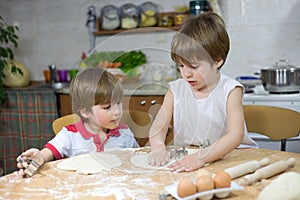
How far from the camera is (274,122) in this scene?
5.96 feet

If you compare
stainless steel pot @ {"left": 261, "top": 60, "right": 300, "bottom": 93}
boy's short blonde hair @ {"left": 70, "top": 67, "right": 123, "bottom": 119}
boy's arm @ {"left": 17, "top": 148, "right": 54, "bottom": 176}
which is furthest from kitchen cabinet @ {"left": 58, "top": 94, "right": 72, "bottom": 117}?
boy's short blonde hair @ {"left": 70, "top": 67, "right": 123, "bottom": 119}

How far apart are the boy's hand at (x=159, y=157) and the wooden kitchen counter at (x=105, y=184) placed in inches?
2.2

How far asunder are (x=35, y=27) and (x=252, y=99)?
1885 millimetres

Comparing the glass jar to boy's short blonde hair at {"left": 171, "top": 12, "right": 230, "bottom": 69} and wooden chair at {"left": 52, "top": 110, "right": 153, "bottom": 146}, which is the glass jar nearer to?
boy's short blonde hair at {"left": 171, "top": 12, "right": 230, "bottom": 69}

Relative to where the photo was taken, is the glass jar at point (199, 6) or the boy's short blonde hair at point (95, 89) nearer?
the boy's short blonde hair at point (95, 89)

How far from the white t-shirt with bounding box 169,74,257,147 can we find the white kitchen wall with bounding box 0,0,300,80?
112 centimetres

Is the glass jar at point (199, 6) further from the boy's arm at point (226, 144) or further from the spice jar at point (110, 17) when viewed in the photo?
the boy's arm at point (226, 144)

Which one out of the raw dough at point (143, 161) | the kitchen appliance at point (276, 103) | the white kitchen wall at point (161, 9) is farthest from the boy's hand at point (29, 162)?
the kitchen appliance at point (276, 103)

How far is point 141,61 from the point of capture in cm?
146

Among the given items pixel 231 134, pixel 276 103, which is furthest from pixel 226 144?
pixel 276 103

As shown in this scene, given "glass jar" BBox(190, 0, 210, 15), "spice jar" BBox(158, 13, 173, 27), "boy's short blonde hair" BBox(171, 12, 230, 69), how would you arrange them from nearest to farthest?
"boy's short blonde hair" BBox(171, 12, 230, 69), "glass jar" BBox(190, 0, 210, 15), "spice jar" BBox(158, 13, 173, 27)

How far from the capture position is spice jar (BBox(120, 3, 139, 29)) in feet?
10.4

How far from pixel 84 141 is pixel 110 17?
6.18 feet

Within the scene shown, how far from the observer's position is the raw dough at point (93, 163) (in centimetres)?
134
